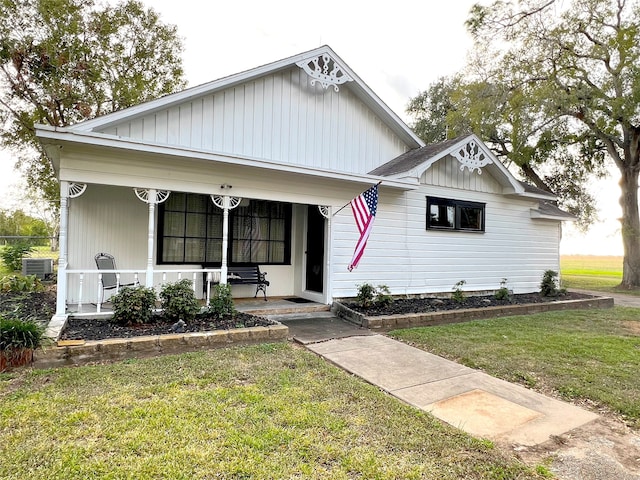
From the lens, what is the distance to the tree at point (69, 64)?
13391 mm

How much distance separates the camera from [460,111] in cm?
1645

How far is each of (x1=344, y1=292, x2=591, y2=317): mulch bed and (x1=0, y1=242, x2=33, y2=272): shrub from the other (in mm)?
11889

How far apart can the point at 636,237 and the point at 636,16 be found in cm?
822

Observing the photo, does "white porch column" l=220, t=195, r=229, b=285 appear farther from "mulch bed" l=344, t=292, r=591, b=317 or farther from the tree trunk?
the tree trunk

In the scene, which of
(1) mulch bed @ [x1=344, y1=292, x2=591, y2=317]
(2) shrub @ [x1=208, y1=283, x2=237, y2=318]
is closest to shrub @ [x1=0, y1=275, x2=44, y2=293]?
(2) shrub @ [x1=208, y1=283, x2=237, y2=318]

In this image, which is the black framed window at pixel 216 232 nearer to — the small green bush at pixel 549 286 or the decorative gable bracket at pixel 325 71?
the decorative gable bracket at pixel 325 71

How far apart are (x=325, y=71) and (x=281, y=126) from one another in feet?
5.16

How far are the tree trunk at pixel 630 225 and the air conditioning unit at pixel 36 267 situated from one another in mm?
21209

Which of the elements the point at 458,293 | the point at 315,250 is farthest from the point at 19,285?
the point at 458,293

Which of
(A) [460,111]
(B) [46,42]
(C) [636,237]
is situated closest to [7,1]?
(B) [46,42]

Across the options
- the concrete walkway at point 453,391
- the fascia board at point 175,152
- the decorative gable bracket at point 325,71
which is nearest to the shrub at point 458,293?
the fascia board at point 175,152

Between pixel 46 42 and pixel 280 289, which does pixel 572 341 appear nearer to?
pixel 280 289

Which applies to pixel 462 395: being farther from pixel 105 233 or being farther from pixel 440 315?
pixel 105 233

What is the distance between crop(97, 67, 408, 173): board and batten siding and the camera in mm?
6984
